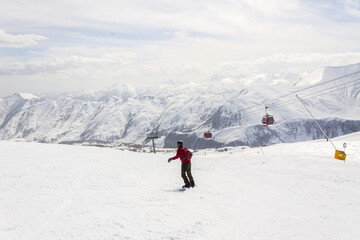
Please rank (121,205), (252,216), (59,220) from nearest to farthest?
(59,220) → (252,216) → (121,205)

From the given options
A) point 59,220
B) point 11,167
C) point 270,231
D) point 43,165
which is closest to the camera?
point 270,231

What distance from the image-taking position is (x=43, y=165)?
16.7m

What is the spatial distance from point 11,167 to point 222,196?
39.6 feet

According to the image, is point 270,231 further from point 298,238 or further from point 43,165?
point 43,165

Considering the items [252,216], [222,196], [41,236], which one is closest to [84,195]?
[41,236]

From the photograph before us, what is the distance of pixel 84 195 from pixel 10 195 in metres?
2.66

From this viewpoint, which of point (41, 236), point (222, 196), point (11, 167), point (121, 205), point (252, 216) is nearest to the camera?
point (41, 236)

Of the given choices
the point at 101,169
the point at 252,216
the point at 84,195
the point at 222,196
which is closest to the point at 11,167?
the point at 101,169

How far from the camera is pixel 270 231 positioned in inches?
285

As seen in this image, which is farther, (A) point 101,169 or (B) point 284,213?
(A) point 101,169

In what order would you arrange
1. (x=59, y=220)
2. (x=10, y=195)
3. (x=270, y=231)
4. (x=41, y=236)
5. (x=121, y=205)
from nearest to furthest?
1. (x=41, y=236)
2. (x=270, y=231)
3. (x=59, y=220)
4. (x=121, y=205)
5. (x=10, y=195)

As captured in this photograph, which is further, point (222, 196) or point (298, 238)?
point (222, 196)

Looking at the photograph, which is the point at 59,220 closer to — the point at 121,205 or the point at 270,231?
the point at 121,205

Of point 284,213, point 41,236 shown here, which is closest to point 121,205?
point 41,236
